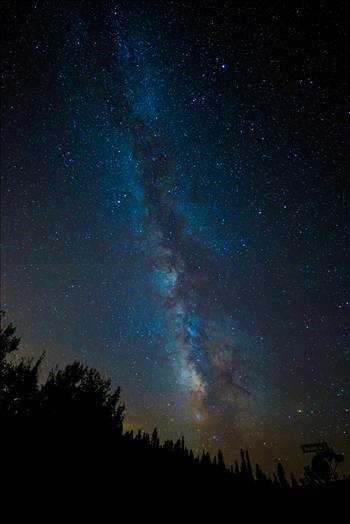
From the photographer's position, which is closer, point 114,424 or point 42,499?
point 42,499

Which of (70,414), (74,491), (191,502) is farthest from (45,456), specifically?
(191,502)

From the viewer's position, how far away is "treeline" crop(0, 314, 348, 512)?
21500 millimetres

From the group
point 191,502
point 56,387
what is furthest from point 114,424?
point 191,502

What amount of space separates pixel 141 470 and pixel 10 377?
1865 centimetres

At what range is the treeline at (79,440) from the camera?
70.5 ft

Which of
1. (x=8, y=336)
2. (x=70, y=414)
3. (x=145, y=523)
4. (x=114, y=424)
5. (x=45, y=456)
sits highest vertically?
(x=8, y=336)

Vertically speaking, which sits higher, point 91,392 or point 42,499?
point 91,392

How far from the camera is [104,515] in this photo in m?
14.4

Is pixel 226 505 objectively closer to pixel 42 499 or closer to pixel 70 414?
pixel 42 499

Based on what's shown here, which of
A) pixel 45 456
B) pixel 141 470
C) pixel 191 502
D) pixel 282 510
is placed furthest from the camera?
pixel 141 470

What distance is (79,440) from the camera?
87.6 ft

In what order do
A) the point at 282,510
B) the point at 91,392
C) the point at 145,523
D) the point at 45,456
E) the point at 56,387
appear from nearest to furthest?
1. the point at 145,523
2. the point at 282,510
3. the point at 45,456
4. the point at 56,387
5. the point at 91,392

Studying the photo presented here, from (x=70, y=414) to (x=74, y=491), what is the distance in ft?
50.7

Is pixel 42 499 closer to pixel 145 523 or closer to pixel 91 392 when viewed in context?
pixel 145 523
